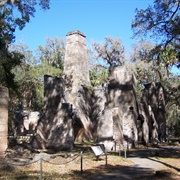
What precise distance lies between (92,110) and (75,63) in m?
5.71

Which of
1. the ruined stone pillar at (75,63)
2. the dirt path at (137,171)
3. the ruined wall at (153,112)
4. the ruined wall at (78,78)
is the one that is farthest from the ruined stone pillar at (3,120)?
the ruined stone pillar at (75,63)

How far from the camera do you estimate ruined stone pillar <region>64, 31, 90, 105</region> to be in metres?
33.0

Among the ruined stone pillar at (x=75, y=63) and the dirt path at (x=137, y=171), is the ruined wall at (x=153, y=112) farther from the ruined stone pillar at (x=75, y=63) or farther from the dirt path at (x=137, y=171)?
the dirt path at (x=137, y=171)

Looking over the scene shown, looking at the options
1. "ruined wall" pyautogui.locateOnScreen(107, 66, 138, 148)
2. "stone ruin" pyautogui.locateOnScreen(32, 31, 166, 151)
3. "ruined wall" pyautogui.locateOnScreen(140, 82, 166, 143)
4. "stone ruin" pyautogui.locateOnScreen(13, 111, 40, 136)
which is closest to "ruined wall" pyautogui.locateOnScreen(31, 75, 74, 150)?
"stone ruin" pyautogui.locateOnScreen(32, 31, 166, 151)

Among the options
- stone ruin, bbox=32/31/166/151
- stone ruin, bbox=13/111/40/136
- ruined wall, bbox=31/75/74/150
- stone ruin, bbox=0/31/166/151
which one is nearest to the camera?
stone ruin, bbox=0/31/166/151

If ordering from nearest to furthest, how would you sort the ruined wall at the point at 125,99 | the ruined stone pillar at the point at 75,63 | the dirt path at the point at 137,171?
the dirt path at the point at 137,171 < the ruined wall at the point at 125,99 < the ruined stone pillar at the point at 75,63

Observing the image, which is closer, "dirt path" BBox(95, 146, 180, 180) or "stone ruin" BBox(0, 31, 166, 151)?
"dirt path" BBox(95, 146, 180, 180)

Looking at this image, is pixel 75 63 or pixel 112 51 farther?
pixel 112 51

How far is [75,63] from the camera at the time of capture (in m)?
33.4

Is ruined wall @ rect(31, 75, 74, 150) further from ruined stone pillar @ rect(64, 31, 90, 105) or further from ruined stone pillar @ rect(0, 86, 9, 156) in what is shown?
ruined stone pillar @ rect(64, 31, 90, 105)

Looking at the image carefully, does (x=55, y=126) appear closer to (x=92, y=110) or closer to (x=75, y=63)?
(x=92, y=110)

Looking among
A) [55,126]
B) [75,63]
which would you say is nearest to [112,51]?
[75,63]

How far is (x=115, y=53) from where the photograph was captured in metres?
47.5

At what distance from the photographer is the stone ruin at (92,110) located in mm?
19513
